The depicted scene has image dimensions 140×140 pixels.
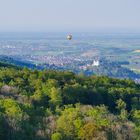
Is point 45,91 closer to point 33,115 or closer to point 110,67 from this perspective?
point 33,115

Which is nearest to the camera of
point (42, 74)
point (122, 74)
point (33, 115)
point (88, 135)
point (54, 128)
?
point (88, 135)

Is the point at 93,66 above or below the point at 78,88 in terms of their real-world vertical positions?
below

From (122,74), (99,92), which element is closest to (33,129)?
(99,92)

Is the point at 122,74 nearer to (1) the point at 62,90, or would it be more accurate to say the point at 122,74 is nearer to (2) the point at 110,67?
(2) the point at 110,67

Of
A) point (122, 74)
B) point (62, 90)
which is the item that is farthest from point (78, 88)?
point (122, 74)

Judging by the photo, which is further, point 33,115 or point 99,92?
point 99,92

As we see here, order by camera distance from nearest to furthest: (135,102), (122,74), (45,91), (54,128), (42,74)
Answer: (54,128) → (45,91) → (135,102) → (42,74) → (122,74)
